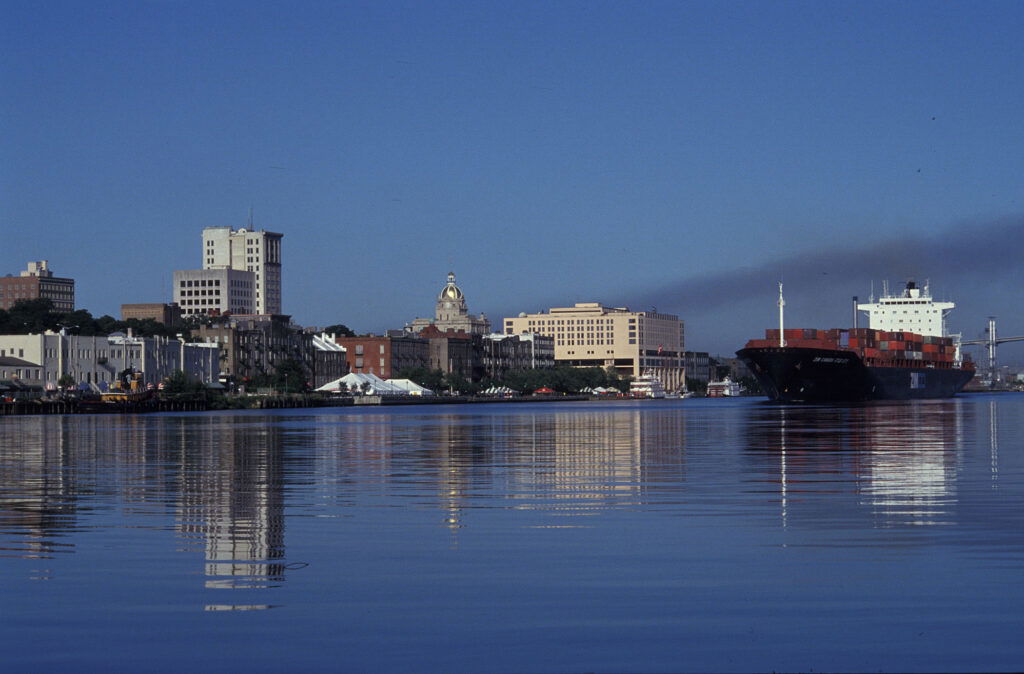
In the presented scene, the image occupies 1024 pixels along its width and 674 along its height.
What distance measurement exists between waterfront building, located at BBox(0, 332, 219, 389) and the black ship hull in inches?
2963

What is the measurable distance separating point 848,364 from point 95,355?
88911mm

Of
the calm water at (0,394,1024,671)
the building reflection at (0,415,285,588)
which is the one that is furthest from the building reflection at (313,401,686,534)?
the building reflection at (0,415,285,588)

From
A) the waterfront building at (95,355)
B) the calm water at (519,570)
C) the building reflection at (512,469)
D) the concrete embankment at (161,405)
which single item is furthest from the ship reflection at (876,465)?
the waterfront building at (95,355)

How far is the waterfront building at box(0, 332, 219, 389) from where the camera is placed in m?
164

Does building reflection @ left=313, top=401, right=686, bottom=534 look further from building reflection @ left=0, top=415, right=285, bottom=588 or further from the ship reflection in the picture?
the ship reflection

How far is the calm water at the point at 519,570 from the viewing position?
11633 mm

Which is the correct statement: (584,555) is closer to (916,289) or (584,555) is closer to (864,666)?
(864,666)

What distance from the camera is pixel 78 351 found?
17012 cm

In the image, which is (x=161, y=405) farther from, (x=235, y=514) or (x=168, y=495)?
(x=235, y=514)

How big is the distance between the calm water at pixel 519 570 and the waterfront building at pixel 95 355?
13696 centimetres

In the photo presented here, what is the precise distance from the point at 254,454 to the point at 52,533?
2469cm

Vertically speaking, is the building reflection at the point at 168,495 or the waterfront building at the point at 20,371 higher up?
the waterfront building at the point at 20,371

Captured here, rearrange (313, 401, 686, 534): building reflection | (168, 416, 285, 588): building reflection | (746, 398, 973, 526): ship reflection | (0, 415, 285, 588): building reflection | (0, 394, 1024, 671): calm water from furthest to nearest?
1. (313, 401, 686, 534): building reflection
2. (746, 398, 973, 526): ship reflection
3. (0, 415, 285, 588): building reflection
4. (168, 416, 285, 588): building reflection
5. (0, 394, 1024, 671): calm water

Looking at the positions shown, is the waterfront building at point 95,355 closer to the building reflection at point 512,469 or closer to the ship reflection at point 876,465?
the building reflection at point 512,469
